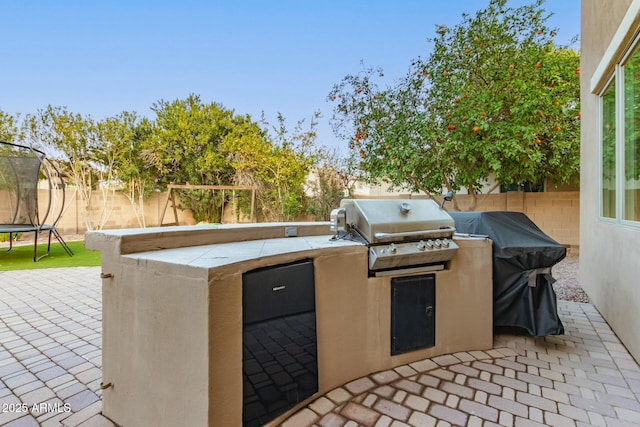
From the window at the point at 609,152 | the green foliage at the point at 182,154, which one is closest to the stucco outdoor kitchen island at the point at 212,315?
the window at the point at 609,152

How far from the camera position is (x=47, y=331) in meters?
3.16

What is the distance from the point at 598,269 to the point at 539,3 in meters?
5.36

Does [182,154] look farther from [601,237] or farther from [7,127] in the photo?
[601,237]

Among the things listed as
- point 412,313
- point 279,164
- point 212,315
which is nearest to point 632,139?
point 412,313

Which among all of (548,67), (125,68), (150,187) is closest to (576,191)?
(548,67)

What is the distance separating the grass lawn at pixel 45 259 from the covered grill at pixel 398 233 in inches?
216

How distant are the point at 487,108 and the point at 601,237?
3098 millimetres

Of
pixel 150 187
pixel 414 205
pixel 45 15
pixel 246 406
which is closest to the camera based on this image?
pixel 246 406

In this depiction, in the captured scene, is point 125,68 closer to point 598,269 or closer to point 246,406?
point 246,406

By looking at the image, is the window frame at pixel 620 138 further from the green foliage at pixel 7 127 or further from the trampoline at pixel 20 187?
the green foliage at pixel 7 127

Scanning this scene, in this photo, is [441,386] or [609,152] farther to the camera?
[609,152]

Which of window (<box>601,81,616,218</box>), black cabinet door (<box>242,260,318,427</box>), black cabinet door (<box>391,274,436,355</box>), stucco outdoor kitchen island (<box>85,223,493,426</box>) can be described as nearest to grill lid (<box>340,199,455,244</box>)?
stucco outdoor kitchen island (<box>85,223,493,426</box>)

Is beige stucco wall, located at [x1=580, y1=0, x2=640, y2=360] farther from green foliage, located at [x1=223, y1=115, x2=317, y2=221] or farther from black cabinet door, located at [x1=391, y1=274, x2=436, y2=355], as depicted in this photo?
green foliage, located at [x1=223, y1=115, x2=317, y2=221]

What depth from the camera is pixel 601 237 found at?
3709mm
